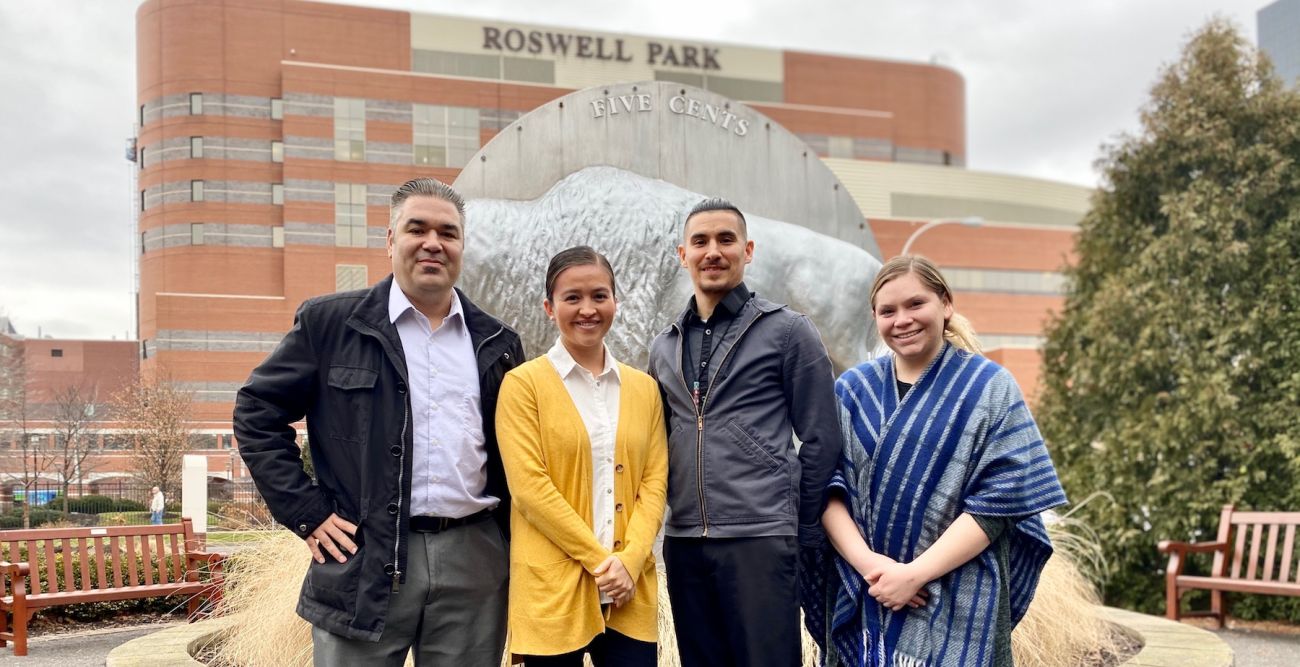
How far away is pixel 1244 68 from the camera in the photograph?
25.1 ft

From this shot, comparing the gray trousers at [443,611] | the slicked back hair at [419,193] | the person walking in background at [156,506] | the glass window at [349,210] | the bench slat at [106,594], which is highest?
the glass window at [349,210]

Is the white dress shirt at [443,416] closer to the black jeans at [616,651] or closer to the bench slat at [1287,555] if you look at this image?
the black jeans at [616,651]

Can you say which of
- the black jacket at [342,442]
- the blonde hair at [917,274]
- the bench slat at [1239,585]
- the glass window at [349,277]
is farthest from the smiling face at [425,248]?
the glass window at [349,277]

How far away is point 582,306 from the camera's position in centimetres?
254

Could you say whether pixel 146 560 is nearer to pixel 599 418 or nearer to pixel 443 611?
pixel 443 611

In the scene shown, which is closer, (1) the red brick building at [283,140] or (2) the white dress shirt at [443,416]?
(2) the white dress shirt at [443,416]

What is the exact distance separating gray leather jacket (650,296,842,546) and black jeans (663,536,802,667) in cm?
4

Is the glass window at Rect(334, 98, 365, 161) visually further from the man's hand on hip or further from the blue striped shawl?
the blue striped shawl

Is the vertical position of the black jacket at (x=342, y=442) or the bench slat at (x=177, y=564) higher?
the black jacket at (x=342, y=442)

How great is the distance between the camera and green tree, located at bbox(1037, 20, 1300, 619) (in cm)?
720

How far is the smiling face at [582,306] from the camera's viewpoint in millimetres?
2535

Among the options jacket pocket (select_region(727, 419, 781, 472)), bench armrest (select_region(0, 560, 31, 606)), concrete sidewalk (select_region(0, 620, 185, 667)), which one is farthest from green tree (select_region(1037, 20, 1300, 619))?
bench armrest (select_region(0, 560, 31, 606))

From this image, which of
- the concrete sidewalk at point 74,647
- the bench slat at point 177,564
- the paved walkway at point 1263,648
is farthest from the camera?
the bench slat at point 177,564

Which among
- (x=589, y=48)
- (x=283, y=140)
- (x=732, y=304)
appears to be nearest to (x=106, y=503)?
(x=732, y=304)
